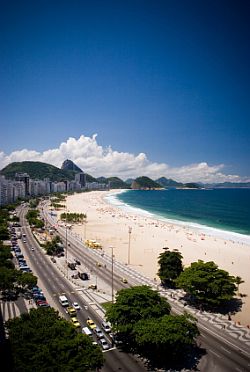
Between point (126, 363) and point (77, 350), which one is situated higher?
point (77, 350)

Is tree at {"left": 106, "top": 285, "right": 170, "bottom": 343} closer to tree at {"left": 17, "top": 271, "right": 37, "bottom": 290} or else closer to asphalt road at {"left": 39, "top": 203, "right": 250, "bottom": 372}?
asphalt road at {"left": 39, "top": 203, "right": 250, "bottom": 372}

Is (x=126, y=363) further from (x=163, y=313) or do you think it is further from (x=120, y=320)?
(x=163, y=313)

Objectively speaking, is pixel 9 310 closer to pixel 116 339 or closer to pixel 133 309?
pixel 116 339

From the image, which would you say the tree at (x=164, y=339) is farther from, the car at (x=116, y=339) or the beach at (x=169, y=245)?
the beach at (x=169, y=245)

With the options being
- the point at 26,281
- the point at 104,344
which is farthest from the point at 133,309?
the point at 26,281

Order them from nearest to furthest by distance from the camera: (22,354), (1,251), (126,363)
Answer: (22,354), (126,363), (1,251)

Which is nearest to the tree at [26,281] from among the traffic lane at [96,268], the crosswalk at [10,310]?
the crosswalk at [10,310]

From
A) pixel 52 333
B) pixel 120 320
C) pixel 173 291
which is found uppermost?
pixel 52 333

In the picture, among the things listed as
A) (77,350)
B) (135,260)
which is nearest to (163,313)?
(77,350)
